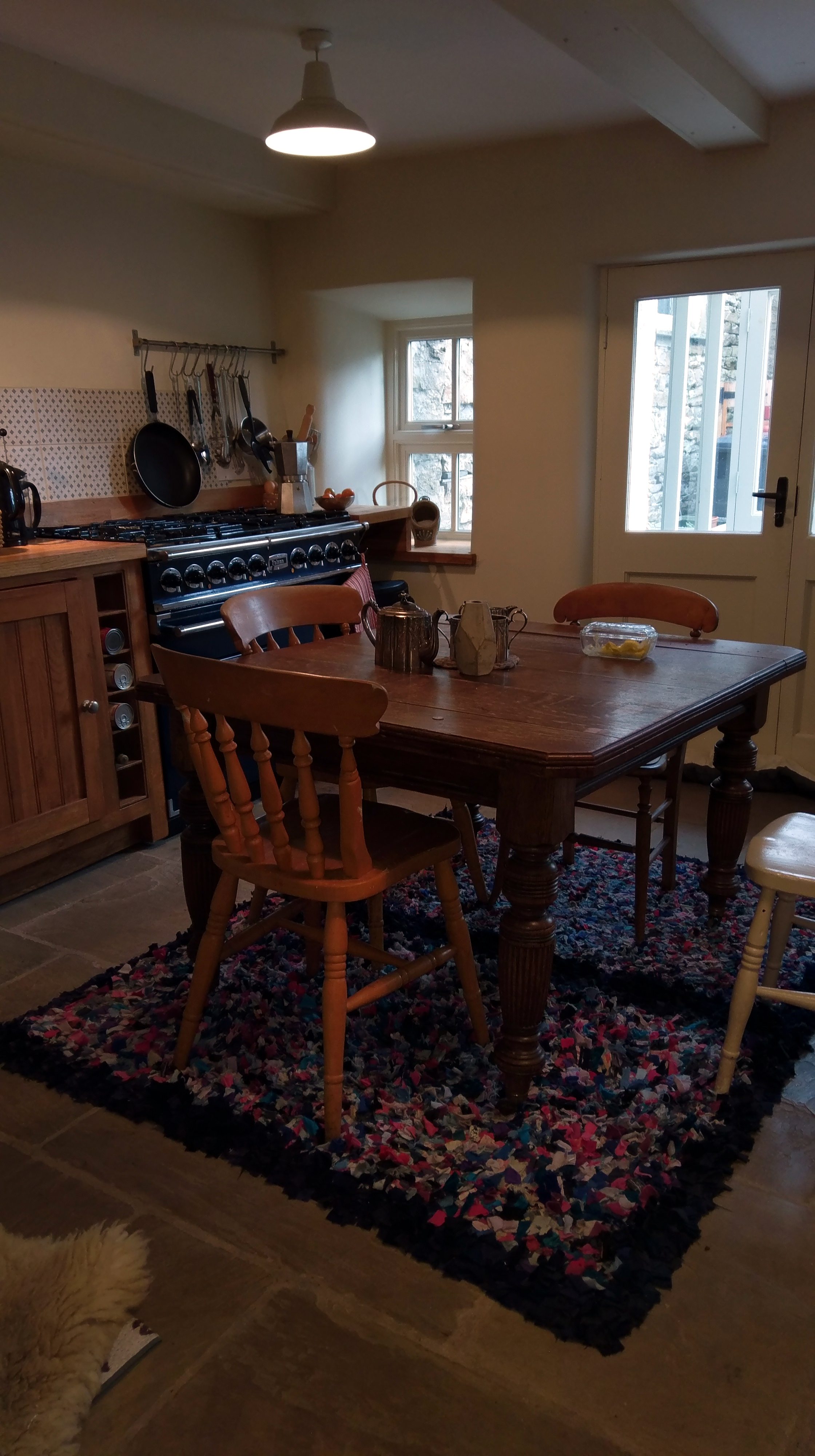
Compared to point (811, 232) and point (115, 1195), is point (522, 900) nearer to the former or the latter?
point (115, 1195)

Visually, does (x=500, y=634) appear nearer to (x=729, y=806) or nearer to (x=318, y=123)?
(x=729, y=806)

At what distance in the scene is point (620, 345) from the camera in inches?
156

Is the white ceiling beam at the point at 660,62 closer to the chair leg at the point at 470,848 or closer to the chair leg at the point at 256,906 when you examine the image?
the chair leg at the point at 470,848

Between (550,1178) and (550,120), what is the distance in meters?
3.43

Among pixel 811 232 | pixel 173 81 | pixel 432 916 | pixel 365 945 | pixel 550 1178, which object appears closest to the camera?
pixel 550 1178

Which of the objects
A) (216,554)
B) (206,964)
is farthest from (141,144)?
(206,964)

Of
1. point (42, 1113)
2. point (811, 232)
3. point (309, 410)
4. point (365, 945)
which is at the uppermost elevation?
point (811, 232)

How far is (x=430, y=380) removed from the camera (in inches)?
193

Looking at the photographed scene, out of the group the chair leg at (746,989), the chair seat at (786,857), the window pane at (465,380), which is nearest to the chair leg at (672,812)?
the chair seat at (786,857)

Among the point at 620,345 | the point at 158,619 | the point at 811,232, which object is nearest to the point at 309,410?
the point at 620,345

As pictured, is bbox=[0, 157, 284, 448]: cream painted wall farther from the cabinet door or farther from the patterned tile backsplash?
the cabinet door

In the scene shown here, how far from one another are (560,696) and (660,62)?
1.82 metres

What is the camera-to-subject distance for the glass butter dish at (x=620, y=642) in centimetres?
238

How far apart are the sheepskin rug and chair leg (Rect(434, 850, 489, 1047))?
79 cm
